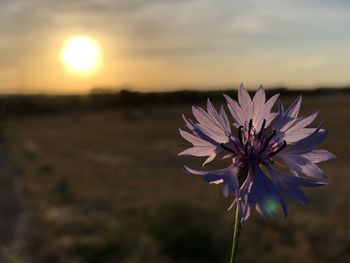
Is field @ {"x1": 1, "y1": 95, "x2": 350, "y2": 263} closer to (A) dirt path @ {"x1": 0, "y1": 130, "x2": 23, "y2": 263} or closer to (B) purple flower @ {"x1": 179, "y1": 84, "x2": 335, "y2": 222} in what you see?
(A) dirt path @ {"x1": 0, "y1": 130, "x2": 23, "y2": 263}

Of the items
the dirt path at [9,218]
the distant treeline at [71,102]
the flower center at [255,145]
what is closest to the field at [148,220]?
the dirt path at [9,218]

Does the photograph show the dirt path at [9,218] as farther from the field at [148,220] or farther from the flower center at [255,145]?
the flower center at [255,145]

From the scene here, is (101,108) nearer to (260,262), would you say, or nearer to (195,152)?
(260,262)

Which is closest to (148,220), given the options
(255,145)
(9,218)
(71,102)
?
(9,218)

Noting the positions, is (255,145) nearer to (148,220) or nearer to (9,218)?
(148,220)

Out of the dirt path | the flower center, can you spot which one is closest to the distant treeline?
the dirt path

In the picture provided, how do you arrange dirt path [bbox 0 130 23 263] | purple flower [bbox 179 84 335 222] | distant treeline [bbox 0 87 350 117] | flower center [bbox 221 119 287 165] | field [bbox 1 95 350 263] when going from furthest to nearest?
1. distant treeline [bbox 0 87 350 117]
2. dirt path [bbox 0 130 23 263]
3. field [bbox 1 95 350 263]
4. flower center [bbox 221 119 287 165]
5. purple flower [bbox 179 84 335 222]
